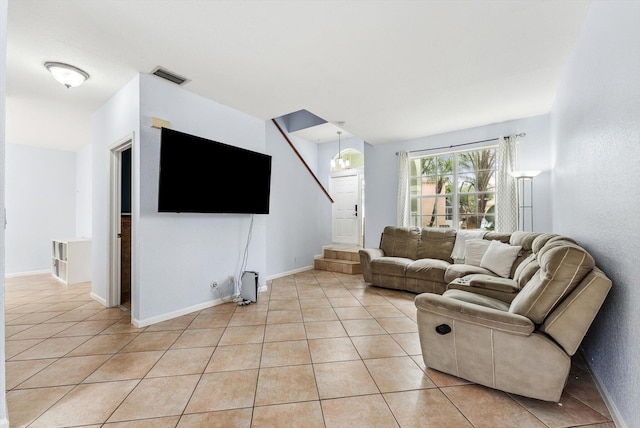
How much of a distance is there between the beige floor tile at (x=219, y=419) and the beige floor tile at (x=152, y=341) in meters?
1.01

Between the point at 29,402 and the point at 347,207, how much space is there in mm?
5934

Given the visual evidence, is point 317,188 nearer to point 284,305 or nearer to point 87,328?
point 284,305

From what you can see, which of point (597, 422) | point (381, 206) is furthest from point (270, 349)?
point (381, 206)

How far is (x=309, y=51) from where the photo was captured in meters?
2.41

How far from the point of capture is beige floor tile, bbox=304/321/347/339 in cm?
259

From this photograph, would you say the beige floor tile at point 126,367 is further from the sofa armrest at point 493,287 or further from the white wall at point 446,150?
the white wall at point 446,150

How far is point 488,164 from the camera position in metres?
4.53

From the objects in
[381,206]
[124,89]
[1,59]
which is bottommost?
[381,206]

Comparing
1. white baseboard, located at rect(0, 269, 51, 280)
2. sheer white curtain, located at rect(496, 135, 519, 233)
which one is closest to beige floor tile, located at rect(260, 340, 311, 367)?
sheer white curtain, located at rect(496, 135, 519, 233)

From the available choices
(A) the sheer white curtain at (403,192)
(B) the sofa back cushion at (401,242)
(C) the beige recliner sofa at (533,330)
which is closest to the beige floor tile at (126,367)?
(C) the beige recliner sofa at (533,330)

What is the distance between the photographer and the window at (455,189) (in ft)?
14.8

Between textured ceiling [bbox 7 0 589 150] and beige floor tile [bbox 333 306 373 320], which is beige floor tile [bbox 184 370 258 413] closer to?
beige floor tile [bbox 333 306 373 320]

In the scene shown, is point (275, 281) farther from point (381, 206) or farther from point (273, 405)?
point (273, 405)

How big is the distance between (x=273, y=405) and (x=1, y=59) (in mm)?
2354
